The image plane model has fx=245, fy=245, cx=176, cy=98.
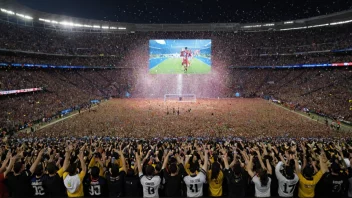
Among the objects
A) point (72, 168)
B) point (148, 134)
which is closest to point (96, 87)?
point (148, 134)

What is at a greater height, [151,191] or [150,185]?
[150,185]

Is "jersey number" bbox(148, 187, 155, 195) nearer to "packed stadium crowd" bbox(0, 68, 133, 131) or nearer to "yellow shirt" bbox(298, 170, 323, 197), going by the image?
"yellow shirt" bbox(298, 170, 323, 197)

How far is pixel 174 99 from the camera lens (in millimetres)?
59125

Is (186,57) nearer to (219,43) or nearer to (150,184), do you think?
(219,43)

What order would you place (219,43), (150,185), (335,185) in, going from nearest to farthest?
(150,185), (335,185), (219,43)

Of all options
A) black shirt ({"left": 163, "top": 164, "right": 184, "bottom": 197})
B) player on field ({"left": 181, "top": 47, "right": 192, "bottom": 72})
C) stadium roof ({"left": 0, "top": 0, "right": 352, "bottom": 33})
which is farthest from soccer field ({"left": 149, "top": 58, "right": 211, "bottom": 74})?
black shirt ({"left": 163, "top": 164, "right": 184, "bottom": 197})

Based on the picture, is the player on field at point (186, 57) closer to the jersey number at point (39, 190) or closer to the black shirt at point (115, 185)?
the black shirt at point (115, 185)

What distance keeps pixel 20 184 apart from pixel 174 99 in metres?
54.4

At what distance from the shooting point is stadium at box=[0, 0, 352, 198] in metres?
4.85

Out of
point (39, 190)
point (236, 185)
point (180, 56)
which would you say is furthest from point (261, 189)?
point (180, 56)

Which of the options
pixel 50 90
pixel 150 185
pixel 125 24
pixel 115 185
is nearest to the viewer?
pixel 150 185

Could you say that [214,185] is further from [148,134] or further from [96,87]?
[96,87]

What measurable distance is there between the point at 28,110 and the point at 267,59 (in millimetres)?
63624

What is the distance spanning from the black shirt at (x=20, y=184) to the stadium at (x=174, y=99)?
20mm
